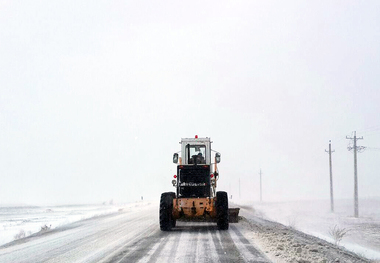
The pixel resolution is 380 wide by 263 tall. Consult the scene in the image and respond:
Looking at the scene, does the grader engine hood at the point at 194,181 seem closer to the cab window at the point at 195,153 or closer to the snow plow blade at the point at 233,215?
the cab window at the point at 195,153

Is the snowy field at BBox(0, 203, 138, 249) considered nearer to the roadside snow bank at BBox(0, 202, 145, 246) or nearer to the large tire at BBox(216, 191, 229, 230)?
the roadside snow bank at BBox(0, 202, 145, 246)

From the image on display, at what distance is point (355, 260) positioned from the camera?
10.6 meters

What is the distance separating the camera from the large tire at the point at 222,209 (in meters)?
17.6

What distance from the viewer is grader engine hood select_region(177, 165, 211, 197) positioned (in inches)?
730

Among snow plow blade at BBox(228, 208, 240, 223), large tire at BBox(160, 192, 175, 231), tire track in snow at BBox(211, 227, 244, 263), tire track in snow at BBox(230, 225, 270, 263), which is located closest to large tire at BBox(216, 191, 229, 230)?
tire track in snow at BBox(211, 227, 244, 263)

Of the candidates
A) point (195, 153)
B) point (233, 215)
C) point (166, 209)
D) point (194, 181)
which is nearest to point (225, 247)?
point (166, 209)

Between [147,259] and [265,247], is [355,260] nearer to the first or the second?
[265,247]

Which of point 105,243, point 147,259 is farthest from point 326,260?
point 105,243

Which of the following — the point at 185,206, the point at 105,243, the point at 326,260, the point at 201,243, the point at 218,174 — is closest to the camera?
the point at 326,260

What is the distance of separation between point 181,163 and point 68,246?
21.1ft

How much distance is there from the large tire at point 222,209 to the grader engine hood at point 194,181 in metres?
0.98

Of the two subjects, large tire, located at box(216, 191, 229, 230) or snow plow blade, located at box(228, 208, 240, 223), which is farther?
snow plow blade, located at box(228, 208, 240, 223)

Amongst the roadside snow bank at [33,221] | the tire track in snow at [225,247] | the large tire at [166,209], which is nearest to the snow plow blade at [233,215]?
the tire track in snow at [225,247]

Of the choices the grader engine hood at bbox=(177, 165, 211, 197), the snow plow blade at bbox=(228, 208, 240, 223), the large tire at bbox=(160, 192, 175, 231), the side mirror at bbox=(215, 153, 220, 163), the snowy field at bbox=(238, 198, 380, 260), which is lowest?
the snowy field at bbox=(238, 198, 380, 260)
